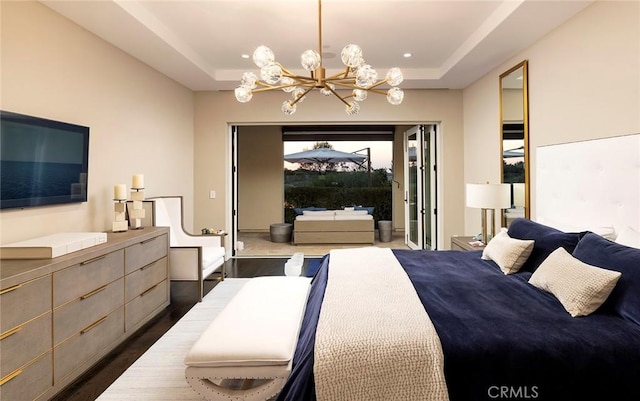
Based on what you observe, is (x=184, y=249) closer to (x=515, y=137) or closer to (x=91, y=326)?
(x=91, y=326)

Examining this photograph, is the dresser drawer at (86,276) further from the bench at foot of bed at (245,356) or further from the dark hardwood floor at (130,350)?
the bench at foot of bed at (245,356)

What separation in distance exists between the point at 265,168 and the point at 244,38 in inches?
208

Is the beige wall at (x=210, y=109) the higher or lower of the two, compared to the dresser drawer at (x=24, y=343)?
higher

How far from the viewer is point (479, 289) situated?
206 cm

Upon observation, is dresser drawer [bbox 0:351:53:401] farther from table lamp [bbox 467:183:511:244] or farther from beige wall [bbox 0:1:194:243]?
table lamp [bbox 467:183:511:244]

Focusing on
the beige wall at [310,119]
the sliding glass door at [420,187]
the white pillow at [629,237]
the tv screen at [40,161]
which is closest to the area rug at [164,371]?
the tv screen at [40,161]

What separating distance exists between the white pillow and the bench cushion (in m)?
2.14

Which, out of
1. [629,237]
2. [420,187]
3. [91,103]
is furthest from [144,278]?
[420,187]

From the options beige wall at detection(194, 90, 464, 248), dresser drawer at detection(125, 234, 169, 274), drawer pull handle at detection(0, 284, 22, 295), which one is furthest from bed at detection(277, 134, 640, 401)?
beige wall at detection(194, 90, 464, 248)

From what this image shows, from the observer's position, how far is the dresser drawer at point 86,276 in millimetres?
2098

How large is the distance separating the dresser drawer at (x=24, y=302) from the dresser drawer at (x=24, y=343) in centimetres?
4

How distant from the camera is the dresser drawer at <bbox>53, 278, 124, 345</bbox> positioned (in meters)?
2.09

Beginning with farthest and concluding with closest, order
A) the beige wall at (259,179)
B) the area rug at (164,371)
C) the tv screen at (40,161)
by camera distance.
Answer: the beige wall at (259,179) → the tv screen at (40,161) → the area rug at (164,371)

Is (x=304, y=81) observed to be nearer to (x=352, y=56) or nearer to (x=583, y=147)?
(x=352, y=56)
